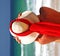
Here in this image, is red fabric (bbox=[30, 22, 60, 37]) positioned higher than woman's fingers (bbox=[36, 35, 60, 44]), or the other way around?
red fabric (bbox=[30, 22, 60, 37])

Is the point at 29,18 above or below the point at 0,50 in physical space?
above

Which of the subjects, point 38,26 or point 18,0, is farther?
point 18,0

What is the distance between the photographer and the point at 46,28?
0.72 meters

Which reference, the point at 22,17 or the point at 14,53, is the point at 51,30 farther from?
the point at 14,53

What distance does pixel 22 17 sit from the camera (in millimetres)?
751

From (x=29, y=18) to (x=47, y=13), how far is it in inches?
3.2

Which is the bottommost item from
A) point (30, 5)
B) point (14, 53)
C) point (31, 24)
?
point (14, 53)

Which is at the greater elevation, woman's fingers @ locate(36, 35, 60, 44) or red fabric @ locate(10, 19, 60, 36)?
red fabric @ locate(10, 19, 60, 36)

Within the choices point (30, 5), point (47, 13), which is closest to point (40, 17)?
point (47, 13)

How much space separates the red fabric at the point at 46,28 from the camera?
709 millimetres

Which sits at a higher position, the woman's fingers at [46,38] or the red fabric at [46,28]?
the red fabric at [46,28]

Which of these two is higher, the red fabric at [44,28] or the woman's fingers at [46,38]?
the red fabric at [44,28]

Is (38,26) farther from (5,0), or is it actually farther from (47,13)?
(5,0)

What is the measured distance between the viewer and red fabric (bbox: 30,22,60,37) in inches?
27.9
